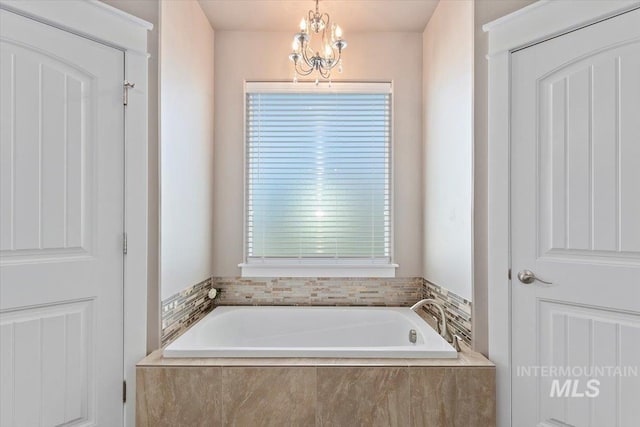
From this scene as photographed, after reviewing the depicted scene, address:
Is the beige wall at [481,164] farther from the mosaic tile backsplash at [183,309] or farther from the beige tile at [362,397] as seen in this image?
the mosaic tile backsplash at [183,309]

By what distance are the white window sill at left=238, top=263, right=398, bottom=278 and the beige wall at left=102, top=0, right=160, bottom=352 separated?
0.85 meters

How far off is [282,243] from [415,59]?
65.1 inches

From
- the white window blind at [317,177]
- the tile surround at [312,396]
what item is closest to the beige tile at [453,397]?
the tile surround at [312,396]

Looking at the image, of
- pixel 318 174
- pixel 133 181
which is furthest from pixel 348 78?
pixel 133 181

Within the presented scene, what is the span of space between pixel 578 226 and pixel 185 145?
198 centimetres

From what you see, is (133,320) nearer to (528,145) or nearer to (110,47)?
(110,47)

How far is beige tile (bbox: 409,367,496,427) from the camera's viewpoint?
1509mm

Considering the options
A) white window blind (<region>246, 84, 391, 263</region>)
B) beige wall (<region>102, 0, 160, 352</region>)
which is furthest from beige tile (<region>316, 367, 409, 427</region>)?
white window blind (<region>246, 84, 391, 263</region>)

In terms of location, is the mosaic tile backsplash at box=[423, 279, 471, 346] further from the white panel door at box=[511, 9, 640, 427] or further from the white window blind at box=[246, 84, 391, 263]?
the white window blind at box=[246, 84, 391, 263]

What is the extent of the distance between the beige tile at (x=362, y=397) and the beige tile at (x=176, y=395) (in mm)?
465

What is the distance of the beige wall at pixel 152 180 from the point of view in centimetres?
166

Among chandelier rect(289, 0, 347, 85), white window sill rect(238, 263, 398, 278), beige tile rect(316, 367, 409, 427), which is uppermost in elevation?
chandelier rect(289, 0, 347, 85)

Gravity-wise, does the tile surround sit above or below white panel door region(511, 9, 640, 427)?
below

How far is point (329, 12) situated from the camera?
2.28 metres
